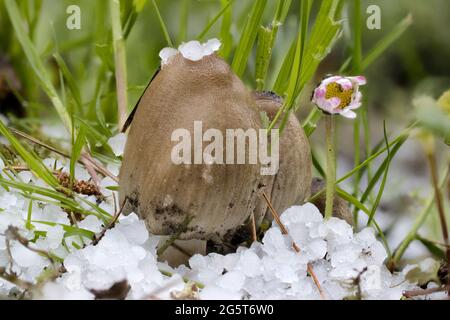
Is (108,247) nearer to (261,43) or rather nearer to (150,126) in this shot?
(150,126)

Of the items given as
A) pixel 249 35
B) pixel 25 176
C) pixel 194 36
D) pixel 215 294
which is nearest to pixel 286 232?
pixel 215 294

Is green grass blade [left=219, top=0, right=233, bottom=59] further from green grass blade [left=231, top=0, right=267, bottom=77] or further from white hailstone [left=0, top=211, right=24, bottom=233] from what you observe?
white hailstone [left=0, top=211, right=24, bottom=233]

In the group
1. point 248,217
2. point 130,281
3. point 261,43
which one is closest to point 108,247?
point 130,281

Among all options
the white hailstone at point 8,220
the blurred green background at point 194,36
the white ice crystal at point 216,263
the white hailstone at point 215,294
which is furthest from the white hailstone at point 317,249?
the blurred green background at point 194,36

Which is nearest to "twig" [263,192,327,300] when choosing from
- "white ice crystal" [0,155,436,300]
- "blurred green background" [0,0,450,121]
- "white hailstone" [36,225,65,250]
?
"white ice crystal" [0,155,436,300]

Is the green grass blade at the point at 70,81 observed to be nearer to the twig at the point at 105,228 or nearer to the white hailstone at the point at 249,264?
the twig at the point at 105,228
